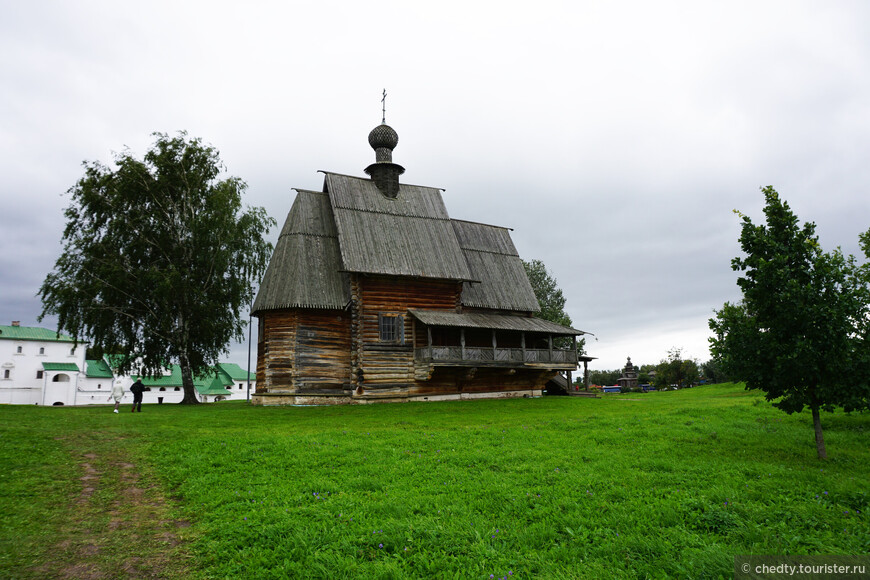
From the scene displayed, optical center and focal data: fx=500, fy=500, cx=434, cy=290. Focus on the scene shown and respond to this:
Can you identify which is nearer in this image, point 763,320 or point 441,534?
point 441,534

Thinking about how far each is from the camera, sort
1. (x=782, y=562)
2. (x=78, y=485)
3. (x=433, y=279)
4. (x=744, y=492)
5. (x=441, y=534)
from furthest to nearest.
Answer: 1. (x=433, y=279)
2. (x=78, y=485)
3. (x=744, y=492)
4. (x=441, y=534)
5. (x=782, y=562)

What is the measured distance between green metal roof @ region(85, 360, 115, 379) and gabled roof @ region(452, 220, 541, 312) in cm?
5817

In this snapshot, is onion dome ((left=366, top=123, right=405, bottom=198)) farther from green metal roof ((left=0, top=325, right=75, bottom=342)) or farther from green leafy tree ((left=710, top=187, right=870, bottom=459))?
green metal roof ((left=0, top=325, right=75, bottom=342))

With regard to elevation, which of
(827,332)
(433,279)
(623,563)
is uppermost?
(433,279)

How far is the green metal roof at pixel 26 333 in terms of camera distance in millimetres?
65062

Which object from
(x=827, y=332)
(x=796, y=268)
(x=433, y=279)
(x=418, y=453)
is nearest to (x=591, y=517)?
(x=418, y=453)

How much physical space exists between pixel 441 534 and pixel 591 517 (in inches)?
84.6

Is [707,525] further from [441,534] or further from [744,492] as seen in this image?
[441,534]

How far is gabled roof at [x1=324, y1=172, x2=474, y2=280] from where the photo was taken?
2762 cm

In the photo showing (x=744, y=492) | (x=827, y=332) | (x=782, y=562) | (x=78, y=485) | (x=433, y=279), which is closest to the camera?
(x=782, y=562)

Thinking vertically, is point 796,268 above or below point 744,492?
above

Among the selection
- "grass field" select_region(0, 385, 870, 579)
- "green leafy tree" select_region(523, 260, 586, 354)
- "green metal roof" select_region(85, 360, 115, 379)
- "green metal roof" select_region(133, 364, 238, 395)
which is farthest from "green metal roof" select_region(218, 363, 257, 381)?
"grass field" select_region(0, 385, 870, 579)

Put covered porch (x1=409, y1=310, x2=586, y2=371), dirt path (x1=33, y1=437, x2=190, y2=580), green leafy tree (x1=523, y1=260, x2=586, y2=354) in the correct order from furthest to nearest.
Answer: green leafy tree (x1=523, y1=260, x2=586, y2=354) → covered porch (x1=409, y1=310, x2=586, y2=371) → dirt path (x1=33, y1=437, x2=190, y2=580)

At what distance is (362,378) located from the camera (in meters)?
26.6
